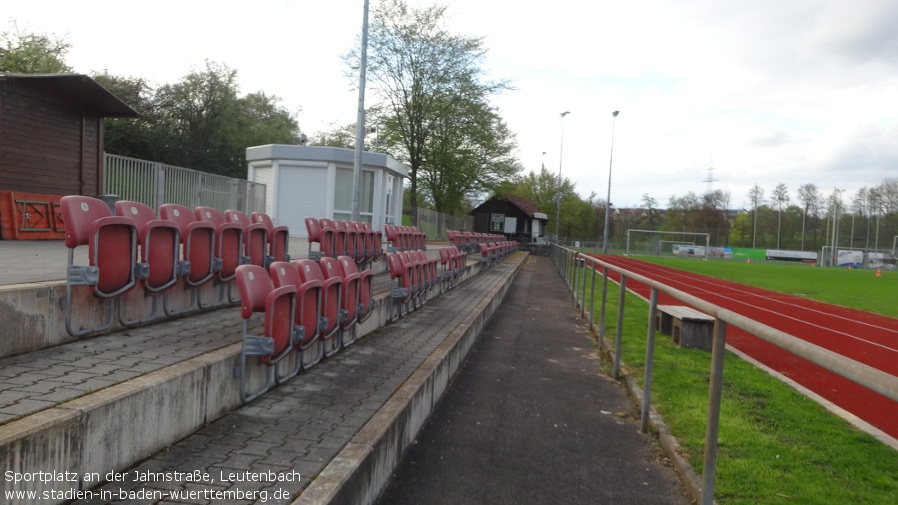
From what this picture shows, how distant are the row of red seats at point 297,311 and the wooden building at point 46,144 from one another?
7.91 metres

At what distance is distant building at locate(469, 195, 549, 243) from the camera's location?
2203 inches

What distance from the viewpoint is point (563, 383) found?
677 centimetres

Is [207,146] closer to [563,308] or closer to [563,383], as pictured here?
[563,308]

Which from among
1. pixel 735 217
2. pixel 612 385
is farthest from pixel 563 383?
pixel 735 217

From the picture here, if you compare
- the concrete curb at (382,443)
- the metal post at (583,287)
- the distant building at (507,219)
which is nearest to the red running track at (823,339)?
the metal post at (583,287)

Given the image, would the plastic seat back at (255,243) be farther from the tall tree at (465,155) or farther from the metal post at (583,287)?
the tall tree at (465,155)

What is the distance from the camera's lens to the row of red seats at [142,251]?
455 cm

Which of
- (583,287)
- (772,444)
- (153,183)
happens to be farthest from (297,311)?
(153,183)

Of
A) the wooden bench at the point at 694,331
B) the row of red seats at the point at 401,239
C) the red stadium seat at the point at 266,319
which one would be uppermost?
the row of red seats at the point at 401,239

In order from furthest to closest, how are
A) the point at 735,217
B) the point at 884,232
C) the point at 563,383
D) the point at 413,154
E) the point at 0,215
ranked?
1. the point at 735,217
2. the point at 884,232
3. the point at 413,154
4. the point at 0,215
5. the point at 563,383

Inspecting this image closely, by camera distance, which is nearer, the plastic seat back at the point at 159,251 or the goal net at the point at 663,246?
the plastic seat back at the point at 159,251

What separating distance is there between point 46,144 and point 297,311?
10512 mm

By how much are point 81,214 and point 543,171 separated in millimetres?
71662

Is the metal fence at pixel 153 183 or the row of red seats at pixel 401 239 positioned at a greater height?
the metal fence at pixel 153 183
